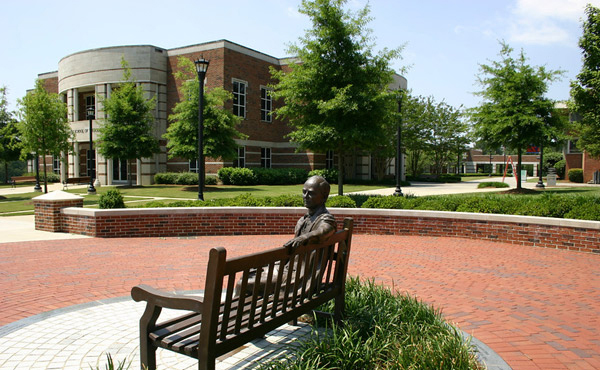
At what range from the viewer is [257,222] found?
10.6 m

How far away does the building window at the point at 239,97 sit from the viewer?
98.2 ft

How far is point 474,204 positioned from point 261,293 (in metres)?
7.93

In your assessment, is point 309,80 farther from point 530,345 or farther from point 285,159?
point 285,159

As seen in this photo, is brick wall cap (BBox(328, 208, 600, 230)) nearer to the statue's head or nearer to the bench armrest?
the statue's head

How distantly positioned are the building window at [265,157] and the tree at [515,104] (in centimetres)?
1627

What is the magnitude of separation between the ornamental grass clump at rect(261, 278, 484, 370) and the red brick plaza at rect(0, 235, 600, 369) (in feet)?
2.17

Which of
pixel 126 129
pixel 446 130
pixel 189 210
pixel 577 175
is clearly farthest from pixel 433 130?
pixel 189 210

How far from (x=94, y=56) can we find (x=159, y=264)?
2917cm

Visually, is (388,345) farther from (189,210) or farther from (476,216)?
(189,210)

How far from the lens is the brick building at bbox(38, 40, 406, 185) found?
29.4 m

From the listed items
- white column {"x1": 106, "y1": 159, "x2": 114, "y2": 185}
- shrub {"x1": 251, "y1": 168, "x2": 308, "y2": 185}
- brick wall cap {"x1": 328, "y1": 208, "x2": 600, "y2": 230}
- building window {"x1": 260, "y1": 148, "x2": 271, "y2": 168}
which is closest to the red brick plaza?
brick wall cap {"x1": 328, "y1": 208, "x2": 600, "y2": 230}

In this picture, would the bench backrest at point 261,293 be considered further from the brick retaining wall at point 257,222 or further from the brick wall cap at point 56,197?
the brick wall cap at point 56,197

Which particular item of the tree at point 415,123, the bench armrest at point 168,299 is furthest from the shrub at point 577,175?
the bench armrest at point 168,299

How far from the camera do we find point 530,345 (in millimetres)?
3939
